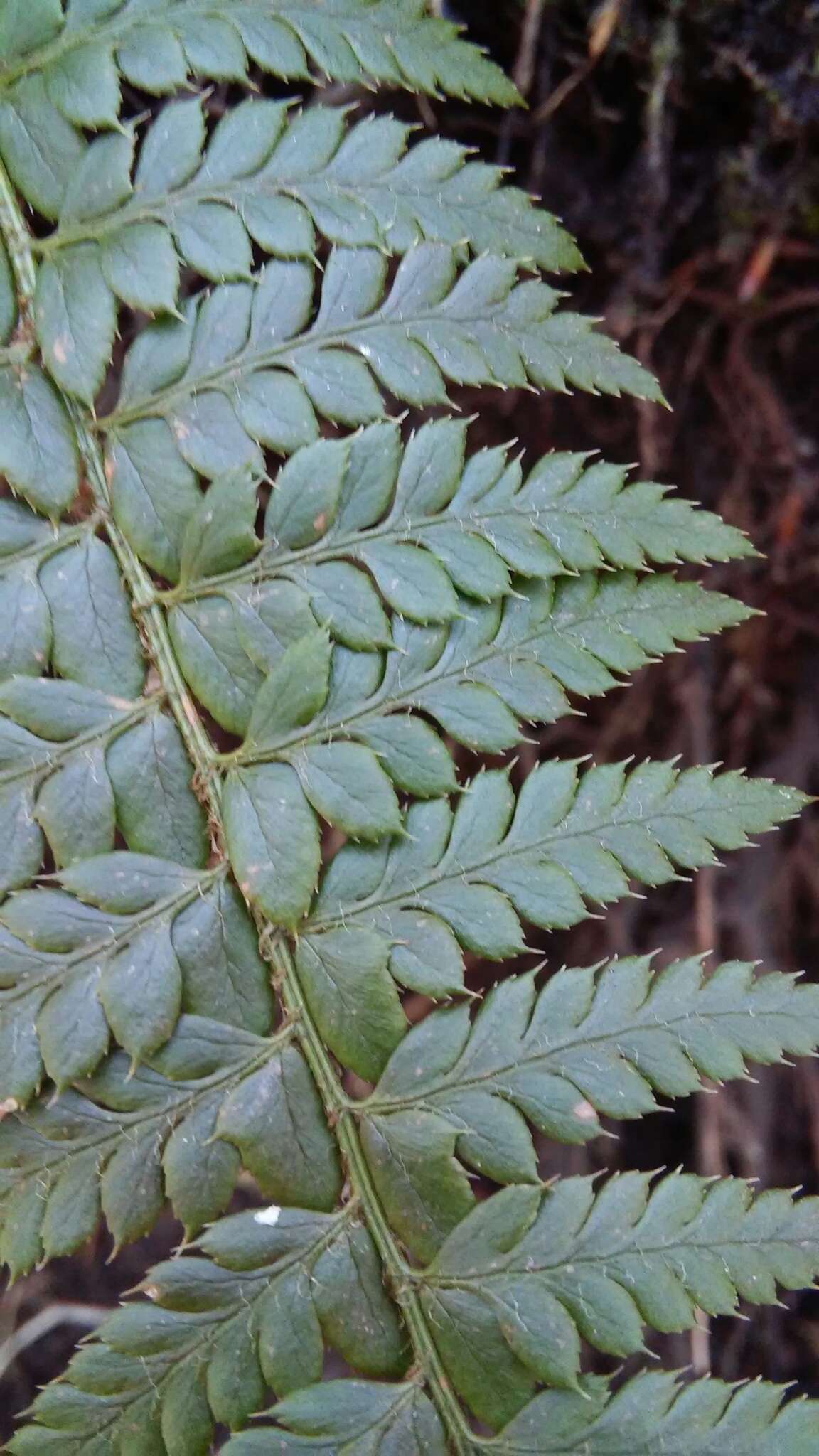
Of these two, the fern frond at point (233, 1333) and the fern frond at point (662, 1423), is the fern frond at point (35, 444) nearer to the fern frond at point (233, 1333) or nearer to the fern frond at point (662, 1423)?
the fern frond at point (233, 1333)

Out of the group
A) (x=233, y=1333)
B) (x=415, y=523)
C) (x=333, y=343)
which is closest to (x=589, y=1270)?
(x=233, y=1333)

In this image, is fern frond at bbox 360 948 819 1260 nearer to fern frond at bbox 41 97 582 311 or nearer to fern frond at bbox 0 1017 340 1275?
fern frond at bbox 0 1017 340 1275

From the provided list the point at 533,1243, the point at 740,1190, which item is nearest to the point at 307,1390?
the point at 533,1243

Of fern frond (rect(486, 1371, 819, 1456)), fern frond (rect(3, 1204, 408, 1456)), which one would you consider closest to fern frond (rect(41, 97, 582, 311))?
fern frond (rect(3, 1204, 408, 1456))

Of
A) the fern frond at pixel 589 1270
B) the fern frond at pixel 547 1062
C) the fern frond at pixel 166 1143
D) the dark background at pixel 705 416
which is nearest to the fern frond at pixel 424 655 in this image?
the fern frond at pixel 547 1062

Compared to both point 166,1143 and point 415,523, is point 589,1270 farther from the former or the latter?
point 415,523

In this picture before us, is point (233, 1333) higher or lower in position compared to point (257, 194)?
lower
